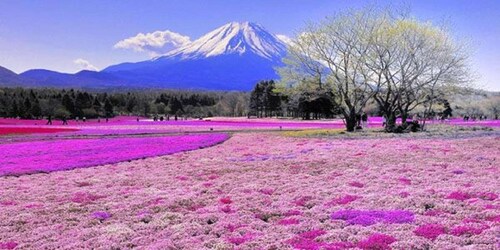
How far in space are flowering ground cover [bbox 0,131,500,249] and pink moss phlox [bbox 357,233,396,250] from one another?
43 mm

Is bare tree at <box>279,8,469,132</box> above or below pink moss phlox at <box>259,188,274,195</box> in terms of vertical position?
above

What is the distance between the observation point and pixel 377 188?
17906 mm

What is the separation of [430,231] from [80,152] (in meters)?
29.3

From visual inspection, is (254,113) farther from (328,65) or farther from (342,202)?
(342,202)

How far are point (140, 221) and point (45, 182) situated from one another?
1000cm

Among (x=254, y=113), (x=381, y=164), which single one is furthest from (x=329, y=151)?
(x=254, y=113)

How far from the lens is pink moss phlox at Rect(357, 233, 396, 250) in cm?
1065

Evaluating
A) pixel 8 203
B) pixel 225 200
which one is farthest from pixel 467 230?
pixel 8 203

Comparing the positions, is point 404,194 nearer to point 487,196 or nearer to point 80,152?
point 487,196

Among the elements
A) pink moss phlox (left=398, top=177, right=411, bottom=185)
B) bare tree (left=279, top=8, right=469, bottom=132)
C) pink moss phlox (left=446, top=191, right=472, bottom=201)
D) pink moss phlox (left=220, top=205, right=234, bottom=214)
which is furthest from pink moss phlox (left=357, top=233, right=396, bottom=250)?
bare tree (left=279, top=8, right=469, bottom=132)

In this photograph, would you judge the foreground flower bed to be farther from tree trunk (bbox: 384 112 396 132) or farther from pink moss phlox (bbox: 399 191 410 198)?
pink moss phlox (bbox: 399 191 410 198)

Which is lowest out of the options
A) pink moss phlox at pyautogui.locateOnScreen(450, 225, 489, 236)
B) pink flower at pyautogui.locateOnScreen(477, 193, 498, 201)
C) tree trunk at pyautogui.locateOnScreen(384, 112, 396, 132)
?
pink moss phlox at pyautogui.locateOnScreen(450, 225, 489, 236)

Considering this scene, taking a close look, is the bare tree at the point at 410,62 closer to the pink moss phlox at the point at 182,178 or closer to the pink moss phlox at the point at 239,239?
the pink moss phlox at the point at 182,178

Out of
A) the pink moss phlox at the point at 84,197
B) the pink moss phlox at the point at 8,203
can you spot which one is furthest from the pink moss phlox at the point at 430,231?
the pink moss phlox at the point at 8,203
